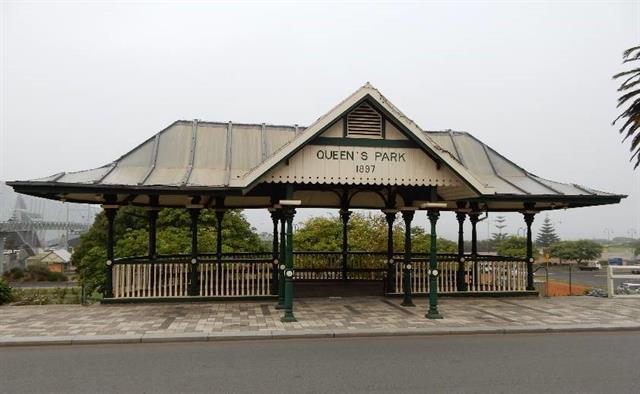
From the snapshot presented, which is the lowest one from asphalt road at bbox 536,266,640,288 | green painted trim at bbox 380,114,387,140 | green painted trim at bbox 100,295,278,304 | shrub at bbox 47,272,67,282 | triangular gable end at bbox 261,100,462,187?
shrub at bbox 47,272,67,282

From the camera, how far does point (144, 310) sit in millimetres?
11930

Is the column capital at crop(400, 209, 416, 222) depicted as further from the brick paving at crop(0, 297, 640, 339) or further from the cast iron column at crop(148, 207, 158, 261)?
the cast iron column at crop(148, 207, 158, 261)

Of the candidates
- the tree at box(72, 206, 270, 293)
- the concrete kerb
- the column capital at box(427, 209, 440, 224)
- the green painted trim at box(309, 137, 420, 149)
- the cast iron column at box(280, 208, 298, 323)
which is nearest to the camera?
the concrete kerb

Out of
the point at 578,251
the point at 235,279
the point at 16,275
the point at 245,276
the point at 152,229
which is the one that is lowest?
the point at 16,275

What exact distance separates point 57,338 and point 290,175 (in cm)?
561

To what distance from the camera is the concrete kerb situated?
29.0 feet

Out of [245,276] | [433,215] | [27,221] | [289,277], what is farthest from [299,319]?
[27,221]

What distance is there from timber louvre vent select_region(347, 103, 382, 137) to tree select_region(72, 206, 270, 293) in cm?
1392

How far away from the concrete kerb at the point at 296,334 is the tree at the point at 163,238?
527 inches

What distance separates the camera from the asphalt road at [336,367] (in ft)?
20.8

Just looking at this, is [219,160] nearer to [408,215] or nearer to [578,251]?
[408,215]

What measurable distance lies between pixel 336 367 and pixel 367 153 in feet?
17.5

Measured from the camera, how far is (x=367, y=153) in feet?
36.5

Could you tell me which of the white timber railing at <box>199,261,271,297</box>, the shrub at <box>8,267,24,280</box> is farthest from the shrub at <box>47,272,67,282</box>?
the white timber railing at <box>199,261,271,297</box>
